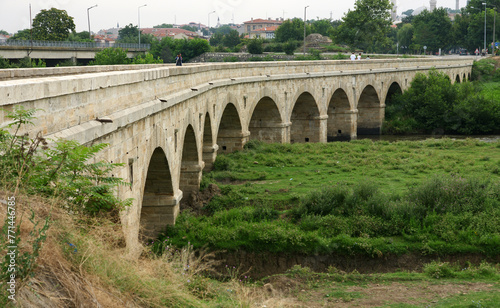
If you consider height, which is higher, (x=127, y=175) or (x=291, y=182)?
(x=127, y=175)

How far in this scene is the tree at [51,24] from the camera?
62.4m

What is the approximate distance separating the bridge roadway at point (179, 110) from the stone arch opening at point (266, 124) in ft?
0.15

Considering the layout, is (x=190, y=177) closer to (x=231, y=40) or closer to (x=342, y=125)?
(x=342, y=125)

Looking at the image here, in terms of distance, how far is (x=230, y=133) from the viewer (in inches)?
941

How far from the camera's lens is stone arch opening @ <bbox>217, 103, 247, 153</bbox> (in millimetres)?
23594

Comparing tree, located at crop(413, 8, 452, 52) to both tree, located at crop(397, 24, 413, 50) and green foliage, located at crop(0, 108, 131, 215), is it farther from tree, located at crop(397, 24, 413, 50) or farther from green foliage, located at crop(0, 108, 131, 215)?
green foliage, located at crop(0, 108, 131, 215)

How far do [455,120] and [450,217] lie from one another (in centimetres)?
2382

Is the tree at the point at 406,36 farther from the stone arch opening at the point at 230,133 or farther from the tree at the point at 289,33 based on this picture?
the stone arch opening at the point at 230,133

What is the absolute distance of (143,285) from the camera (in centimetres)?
612

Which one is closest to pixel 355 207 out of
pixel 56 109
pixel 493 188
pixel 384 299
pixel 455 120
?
pixel 493 188

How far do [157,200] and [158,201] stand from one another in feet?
0.12

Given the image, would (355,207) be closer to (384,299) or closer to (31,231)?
(384,299)

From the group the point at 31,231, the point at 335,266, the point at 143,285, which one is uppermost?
the point at 31,231

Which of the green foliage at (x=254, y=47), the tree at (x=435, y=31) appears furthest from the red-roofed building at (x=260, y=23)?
the green foliage at (x=254, y=47)
